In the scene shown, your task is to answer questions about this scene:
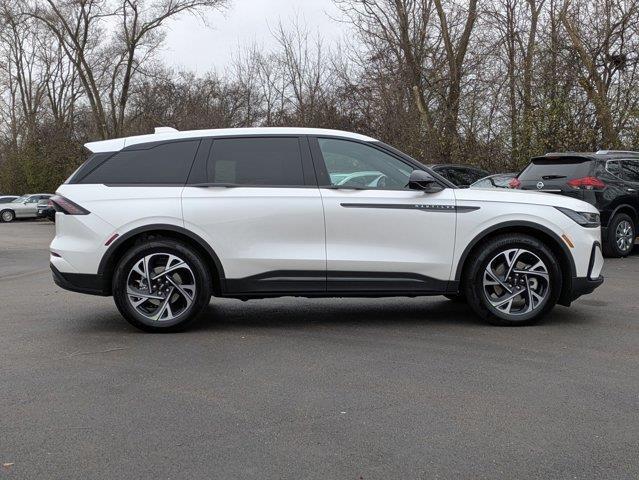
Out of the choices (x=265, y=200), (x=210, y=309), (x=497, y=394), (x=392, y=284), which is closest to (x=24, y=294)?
(x=210, y=309)

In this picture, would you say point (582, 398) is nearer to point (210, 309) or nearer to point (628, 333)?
point (628, 333)

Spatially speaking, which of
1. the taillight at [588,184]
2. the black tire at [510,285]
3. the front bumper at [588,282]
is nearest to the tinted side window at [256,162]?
the black tire at [510,285]

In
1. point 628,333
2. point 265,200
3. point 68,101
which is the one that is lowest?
point 628,333

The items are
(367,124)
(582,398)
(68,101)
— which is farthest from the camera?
(68,101)

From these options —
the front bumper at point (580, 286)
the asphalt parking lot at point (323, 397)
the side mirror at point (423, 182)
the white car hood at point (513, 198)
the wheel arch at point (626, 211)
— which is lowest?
the asphalt parking lot at point (323, 397)

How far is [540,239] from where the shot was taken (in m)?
6.33

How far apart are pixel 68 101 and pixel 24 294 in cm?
5274

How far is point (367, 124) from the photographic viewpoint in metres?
26.6

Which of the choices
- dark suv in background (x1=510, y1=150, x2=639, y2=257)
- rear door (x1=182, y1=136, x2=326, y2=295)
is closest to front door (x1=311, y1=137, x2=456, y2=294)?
rear door (x1=182, y1=136, x2=326, y2=295)

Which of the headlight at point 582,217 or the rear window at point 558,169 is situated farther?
the rear window at point 558,169

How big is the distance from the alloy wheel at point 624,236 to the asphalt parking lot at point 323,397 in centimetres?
515

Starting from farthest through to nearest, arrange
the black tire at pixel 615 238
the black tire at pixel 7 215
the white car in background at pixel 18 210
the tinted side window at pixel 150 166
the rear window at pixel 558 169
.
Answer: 1. the white car in background at pixel 18 210
2. the black tire at pixel 7 215
3. the black tire at pixel 615 238
4. the rear window at pixel 558 169
5. the tinted side window at pixel 150 166

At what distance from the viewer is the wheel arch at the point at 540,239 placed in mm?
6152

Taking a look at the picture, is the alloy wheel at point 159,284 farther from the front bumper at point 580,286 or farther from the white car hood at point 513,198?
the front bumper at point 580,286
